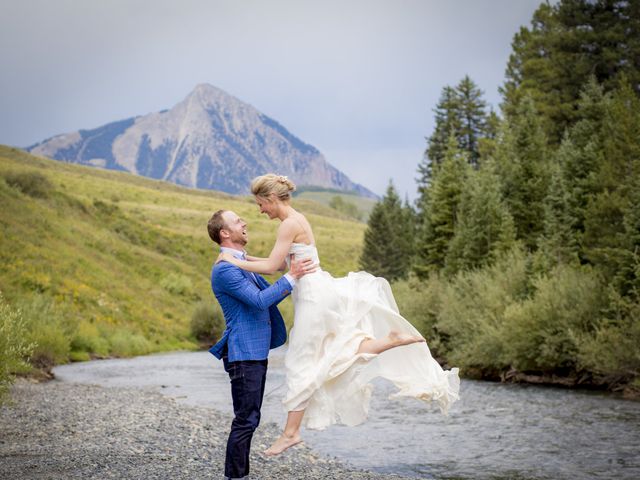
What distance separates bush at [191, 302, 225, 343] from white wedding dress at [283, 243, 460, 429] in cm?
4759

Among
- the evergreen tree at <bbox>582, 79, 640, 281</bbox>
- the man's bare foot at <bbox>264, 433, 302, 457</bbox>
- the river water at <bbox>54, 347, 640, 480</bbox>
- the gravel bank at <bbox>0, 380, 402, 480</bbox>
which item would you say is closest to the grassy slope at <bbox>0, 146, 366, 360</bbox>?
the river water at <bbox>54, 347, 640, 480</bbox>

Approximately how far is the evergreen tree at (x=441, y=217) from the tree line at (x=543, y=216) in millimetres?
117

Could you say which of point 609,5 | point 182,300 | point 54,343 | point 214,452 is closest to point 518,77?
point 609,5

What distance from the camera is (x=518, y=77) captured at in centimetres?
7425

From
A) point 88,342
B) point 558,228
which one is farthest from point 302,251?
point 558,228

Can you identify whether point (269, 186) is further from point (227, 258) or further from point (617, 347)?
point (617, 347)

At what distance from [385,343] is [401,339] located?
18 centimetres

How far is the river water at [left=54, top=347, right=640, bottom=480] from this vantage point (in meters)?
13.8

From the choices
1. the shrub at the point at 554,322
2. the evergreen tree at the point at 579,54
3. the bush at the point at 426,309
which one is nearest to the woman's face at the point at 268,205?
the shrub at the point at 554,322

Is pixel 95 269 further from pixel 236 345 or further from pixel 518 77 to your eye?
pixel 236 345

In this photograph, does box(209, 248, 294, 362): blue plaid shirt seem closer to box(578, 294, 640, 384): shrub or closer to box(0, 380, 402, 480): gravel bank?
box(0, 380, 402, 480): gravel bank

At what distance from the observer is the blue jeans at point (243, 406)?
24.8 ft

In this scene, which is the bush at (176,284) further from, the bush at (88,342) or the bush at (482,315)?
the bush at (482,315)

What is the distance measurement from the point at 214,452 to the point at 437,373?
6569 mm
